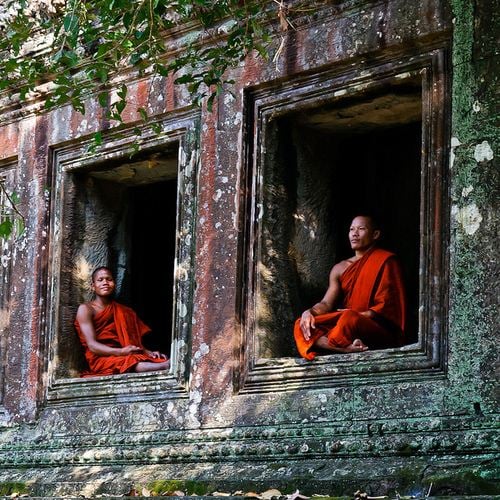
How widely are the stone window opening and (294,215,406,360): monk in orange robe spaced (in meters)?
1.66

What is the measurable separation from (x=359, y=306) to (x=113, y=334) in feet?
7.79

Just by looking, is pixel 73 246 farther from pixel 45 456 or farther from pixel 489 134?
pixel 489 134

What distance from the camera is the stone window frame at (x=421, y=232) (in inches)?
353

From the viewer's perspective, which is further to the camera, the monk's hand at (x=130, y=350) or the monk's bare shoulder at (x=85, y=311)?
the monk's bare shoulder at (x=85, y=311)

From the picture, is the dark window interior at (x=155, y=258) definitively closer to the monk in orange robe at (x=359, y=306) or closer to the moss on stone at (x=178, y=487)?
the monk in orange robe at (x=359, y=306)

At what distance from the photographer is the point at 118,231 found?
469 inches

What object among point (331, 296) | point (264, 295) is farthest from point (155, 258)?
point (331, 296)

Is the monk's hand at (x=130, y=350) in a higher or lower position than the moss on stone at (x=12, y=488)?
higher

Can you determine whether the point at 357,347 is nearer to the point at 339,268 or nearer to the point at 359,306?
the point at 359,306

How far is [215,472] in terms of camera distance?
9562 millimetres

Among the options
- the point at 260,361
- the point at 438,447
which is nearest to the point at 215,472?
Result: the point at 260,361

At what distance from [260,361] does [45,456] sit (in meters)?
2.02

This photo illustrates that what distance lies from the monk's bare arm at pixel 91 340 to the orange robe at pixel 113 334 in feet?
0.12

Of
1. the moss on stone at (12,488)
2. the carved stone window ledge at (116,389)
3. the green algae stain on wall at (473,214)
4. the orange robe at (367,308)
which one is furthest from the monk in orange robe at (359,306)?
the moss on stone at (12,488)
